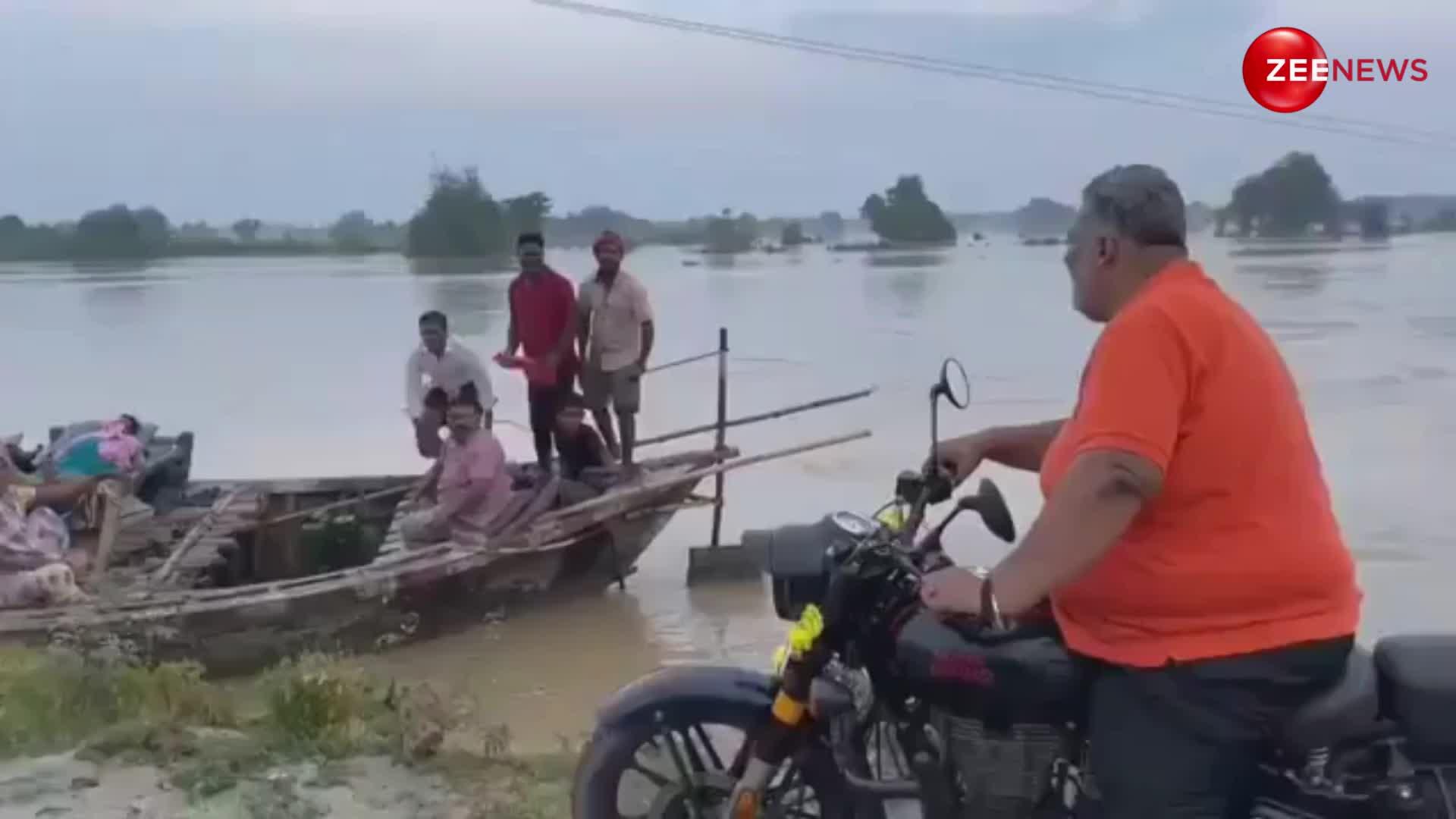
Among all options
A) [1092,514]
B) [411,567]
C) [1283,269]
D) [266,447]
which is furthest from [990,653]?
[1283,269]

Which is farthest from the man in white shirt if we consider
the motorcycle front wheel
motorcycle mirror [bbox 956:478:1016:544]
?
motorcycle mirror [bbox 956:478:1016:544]

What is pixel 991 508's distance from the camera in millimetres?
3238

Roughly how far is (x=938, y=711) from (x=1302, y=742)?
0.64 metres

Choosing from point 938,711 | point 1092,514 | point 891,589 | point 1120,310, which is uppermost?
point 1120,310

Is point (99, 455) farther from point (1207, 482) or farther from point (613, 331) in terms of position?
point (1207, 482)

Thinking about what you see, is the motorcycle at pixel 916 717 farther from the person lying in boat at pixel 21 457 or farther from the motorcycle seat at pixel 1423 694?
the person lying in boat at pixel 21 457

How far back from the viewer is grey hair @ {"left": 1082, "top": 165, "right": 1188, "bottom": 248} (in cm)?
283

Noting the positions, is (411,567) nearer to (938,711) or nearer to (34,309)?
(938,711)

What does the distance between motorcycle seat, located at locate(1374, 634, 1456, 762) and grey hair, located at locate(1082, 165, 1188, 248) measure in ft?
2.66

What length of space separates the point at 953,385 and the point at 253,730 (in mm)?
2989

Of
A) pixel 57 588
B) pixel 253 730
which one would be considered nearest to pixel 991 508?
pixel 253 730

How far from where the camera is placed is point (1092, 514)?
268 cm

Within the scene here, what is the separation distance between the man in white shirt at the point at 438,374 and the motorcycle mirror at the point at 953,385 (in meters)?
7.51

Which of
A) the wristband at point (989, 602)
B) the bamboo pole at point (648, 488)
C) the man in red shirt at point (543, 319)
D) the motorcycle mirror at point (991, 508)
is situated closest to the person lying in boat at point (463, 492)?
the bamboo pole at point (648, 488)
